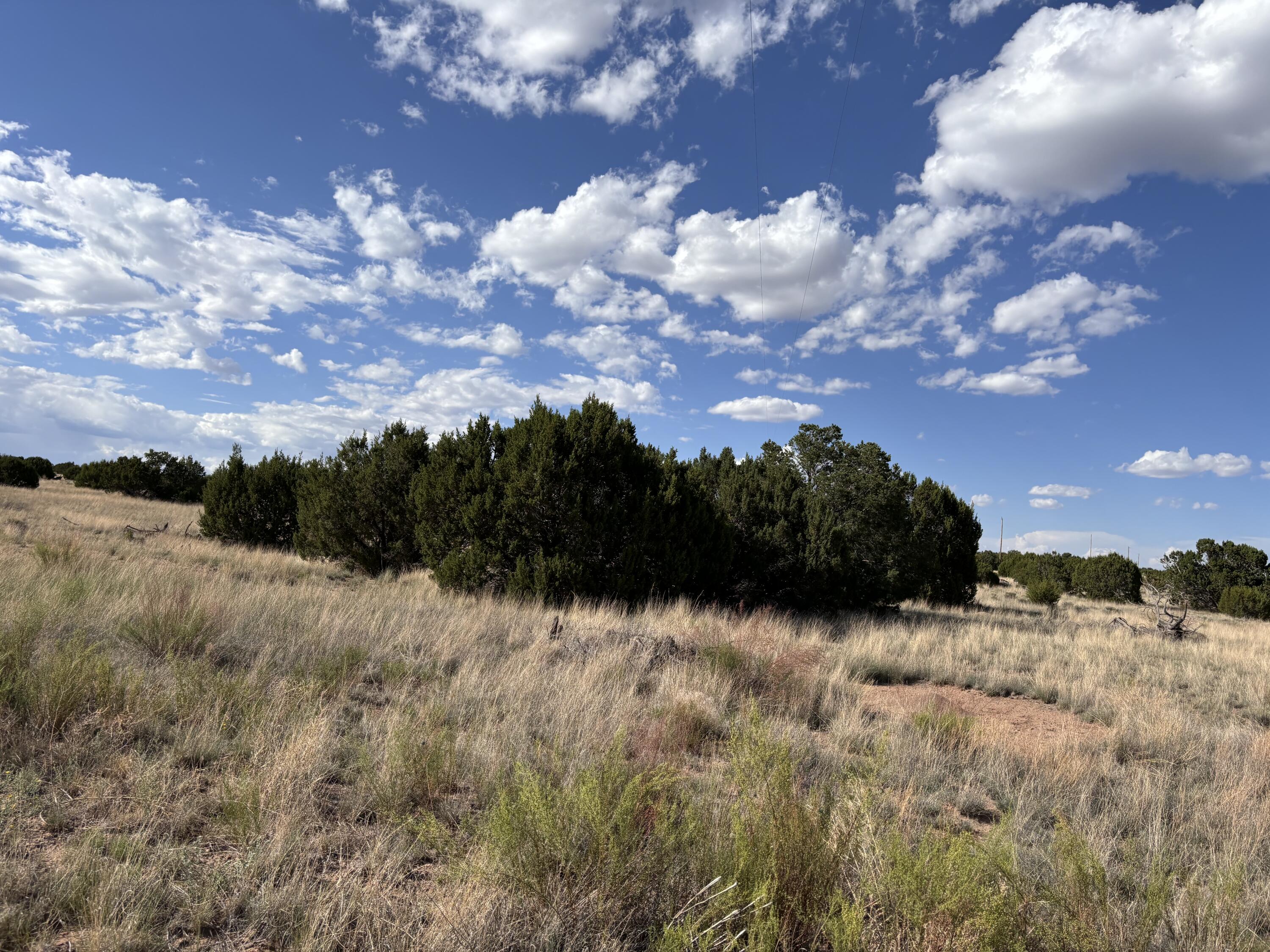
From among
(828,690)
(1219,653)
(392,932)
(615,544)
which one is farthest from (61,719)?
(1219,653)

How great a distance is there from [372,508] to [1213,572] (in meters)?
33.5

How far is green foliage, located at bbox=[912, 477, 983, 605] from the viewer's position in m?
21.2

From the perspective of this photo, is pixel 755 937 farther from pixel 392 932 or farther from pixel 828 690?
pixel 828 690

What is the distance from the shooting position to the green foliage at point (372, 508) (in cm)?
1509

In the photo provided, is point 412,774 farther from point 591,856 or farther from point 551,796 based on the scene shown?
point 591,856

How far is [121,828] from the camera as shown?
2.84m

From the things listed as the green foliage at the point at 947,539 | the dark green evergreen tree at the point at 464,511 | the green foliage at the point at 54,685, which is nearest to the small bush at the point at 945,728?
the green foliage at the point at 54,685

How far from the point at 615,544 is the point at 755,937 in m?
9.56

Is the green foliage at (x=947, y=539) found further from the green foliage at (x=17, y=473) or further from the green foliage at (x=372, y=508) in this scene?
the green foliage at (x=17, y=473)

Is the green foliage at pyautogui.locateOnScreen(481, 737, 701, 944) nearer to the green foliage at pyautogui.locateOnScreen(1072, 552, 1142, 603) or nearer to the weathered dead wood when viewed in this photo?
the weathered dead wood

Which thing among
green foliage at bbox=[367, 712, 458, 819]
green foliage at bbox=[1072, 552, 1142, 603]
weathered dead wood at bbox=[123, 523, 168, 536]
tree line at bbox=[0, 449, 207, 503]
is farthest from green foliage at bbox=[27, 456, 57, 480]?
green foliage at bbox=[1072, 552, 1142, 603]

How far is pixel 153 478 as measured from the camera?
35844mm

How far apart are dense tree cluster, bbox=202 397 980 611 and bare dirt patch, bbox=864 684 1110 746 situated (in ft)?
16.2

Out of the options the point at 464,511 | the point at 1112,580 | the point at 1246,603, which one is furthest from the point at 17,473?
the point at 1246,603
